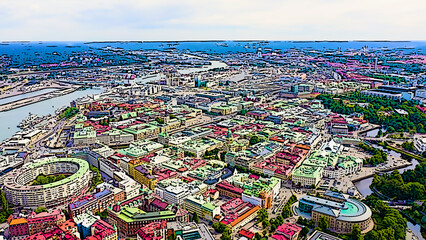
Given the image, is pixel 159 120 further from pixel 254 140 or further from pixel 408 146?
pixel 408 146

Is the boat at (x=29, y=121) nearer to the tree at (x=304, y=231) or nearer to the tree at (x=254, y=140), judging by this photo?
the tree at (x=254, y=140)

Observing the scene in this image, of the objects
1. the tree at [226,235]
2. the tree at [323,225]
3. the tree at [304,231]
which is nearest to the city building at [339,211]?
the tree at [323,225]

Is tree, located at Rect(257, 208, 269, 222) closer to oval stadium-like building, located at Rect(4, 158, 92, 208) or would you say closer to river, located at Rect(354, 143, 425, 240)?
river, located at Rect(354, 143, 425, 240)

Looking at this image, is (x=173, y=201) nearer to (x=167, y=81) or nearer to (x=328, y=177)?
(x=328, y=177)

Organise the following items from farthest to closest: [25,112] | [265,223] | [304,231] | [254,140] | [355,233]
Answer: [25,112] → [254,140] → [265,223] → [304,231] → [355,233]

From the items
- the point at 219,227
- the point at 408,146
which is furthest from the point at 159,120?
the point at 408,146

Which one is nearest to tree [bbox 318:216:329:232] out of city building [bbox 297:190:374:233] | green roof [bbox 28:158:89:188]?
city building [bbox 297:190:374:233]
